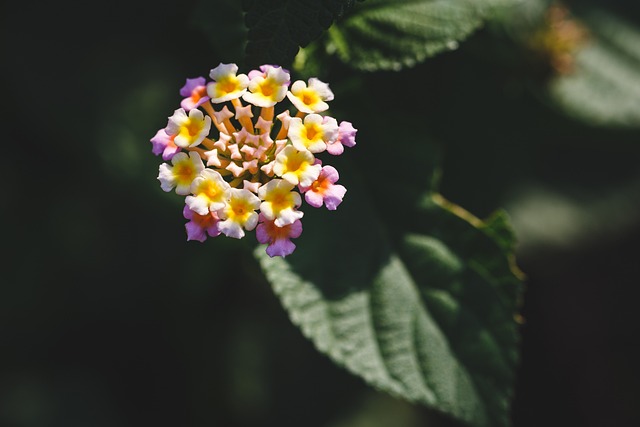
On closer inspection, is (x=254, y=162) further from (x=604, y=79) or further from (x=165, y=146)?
(x=604, y=79)

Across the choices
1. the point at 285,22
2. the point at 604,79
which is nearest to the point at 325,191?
the point at 285,22

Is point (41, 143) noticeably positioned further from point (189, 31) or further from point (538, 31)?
point (538, 31)

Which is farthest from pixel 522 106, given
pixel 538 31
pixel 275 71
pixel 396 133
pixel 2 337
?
pixel 2 337

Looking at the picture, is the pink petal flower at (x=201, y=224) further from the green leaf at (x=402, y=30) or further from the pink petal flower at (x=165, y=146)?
the green leaf at (x=402, y=30)

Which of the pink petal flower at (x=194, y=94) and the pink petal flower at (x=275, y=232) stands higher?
→ the pink petal flower at (x=194, y=94)

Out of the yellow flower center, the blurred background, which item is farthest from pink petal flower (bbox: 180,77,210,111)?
the blurred background

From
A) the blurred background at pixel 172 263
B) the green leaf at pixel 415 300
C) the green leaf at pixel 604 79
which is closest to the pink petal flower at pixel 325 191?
the green leaf at pixel 415 300

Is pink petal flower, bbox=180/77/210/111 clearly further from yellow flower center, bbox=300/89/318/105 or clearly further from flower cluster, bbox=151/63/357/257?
yellow flower center, bbox=300/89/318/105
